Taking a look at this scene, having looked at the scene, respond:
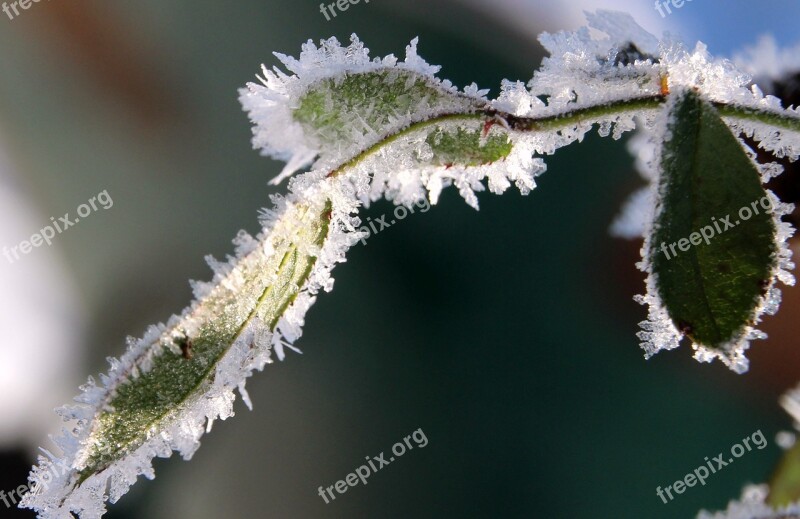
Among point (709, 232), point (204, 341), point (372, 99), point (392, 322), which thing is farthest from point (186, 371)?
point (392, 322)

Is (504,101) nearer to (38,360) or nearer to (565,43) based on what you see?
(565,43)

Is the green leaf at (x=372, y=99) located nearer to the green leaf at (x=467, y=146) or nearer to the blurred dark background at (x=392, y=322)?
the green leaf at (x=467, y=146)

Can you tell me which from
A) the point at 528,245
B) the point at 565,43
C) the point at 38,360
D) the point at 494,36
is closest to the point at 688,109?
the point at 565,43

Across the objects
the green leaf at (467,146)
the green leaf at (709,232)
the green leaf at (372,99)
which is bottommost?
the green leaf at (709,232)

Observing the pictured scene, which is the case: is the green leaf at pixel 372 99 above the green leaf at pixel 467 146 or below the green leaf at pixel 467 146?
above

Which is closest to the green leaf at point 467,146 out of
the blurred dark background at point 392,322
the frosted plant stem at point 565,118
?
the frosted plant stem at point 565,118

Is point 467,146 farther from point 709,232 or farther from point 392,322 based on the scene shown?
point 392,322

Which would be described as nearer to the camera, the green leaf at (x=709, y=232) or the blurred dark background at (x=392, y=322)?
the green leaf at (x=709, y=232)
